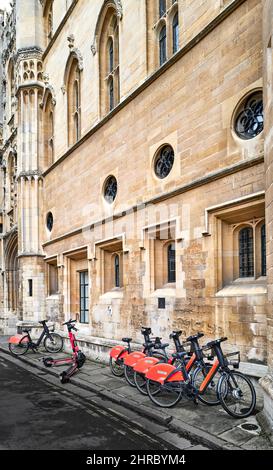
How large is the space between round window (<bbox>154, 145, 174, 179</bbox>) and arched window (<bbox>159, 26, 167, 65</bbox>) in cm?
236

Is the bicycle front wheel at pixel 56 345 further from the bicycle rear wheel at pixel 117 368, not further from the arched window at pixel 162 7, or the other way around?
the arched window at pixel 162 7

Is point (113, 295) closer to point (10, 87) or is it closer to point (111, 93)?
point (111, 93)

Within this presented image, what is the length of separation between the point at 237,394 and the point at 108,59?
407 inches

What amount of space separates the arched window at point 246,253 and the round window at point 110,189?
14.9ft

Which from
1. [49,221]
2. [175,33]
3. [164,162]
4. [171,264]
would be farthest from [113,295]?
[175,33]

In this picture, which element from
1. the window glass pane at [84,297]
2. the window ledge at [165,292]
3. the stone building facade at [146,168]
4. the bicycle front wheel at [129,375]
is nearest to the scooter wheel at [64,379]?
the bicycle front wheel at [129,375]

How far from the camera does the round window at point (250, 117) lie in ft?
22.3

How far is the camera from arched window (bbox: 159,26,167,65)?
9.56 metres

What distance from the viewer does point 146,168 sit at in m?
9.47

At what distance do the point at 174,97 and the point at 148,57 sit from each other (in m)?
1.93

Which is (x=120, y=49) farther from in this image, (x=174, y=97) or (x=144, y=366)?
(x=144, y=366)

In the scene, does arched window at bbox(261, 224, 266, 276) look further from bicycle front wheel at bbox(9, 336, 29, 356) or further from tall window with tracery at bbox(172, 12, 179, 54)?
bicycle front wheel at bbox(9, 336, 29, 356)

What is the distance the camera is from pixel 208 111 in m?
7.63

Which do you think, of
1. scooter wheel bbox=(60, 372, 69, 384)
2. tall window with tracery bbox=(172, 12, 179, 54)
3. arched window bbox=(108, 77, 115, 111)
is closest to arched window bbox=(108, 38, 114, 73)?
arched window bbox=(108, 77, 115, 111)
